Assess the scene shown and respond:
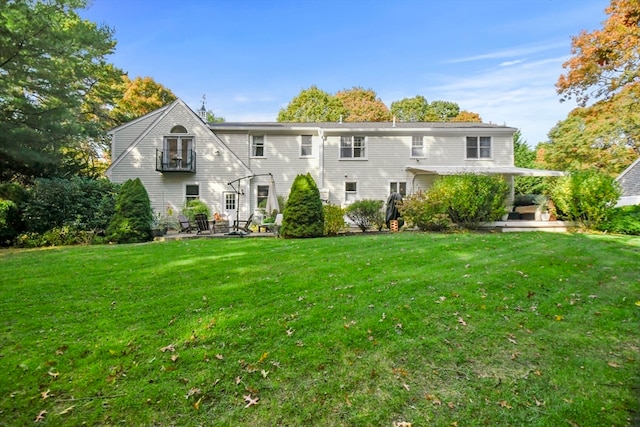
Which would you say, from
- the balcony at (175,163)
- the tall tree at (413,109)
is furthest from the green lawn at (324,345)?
the tall tree at (413,109)

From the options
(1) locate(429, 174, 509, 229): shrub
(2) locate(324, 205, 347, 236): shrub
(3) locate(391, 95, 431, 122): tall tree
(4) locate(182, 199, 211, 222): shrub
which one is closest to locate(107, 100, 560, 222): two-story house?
(4) locate(182, 199, 211, 222): shrub

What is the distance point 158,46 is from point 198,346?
698 inches

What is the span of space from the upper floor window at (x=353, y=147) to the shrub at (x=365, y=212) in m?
7.14

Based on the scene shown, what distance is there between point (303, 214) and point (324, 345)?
7298 millimetres

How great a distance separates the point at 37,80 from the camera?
42.6 feet

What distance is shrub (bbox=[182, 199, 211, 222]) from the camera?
54.0 ft

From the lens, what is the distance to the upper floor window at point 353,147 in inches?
752

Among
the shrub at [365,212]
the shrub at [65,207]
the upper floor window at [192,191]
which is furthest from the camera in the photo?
the upper floor window at [192,191]

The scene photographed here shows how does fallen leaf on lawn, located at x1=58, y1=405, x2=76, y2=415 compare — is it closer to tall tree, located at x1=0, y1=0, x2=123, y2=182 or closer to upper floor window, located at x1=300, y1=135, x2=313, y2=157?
tall tree, located at x1=0, y1=0, x2=123, y2=182

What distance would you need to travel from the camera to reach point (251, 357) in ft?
10.4

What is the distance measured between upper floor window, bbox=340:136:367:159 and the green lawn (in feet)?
45.3

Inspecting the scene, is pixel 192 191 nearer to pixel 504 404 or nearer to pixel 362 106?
pixel 504 404

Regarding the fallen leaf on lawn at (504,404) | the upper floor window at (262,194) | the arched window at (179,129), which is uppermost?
the arched window at (179,129)

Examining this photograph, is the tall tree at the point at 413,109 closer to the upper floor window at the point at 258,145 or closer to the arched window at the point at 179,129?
the upper floor window at the point at 258,145
